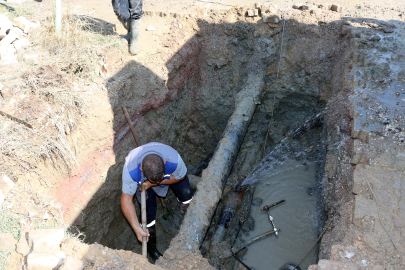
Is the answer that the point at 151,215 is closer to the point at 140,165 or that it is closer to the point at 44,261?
the point at 140,165

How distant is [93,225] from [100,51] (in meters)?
2.31

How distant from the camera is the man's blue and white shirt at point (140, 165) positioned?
3367 millimetres

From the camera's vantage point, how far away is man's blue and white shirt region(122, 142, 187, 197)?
11.0ft

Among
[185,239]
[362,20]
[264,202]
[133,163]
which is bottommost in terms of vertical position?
[264,202]

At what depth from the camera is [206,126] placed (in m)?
5.65

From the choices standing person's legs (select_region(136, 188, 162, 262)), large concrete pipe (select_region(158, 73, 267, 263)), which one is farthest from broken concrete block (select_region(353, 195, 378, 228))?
standing person's legs (select_region(136, 188, 162, 262))

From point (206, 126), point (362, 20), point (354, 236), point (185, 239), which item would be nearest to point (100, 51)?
point (206, 126)

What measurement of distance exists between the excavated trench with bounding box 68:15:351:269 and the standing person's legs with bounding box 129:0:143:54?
25 centimetres

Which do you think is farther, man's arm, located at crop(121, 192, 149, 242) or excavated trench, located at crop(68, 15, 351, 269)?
excavated trench, located at crop(68, 15, 351, 269)

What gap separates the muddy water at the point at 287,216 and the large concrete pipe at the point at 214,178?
32.6 inches

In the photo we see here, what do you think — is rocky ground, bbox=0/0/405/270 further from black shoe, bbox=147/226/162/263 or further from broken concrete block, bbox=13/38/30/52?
black shoe, bbox=147/226/162/263

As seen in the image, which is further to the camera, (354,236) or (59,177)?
(59,177)

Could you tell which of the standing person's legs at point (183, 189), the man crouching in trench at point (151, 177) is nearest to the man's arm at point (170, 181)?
the man crouching in trench at point (151, 177)

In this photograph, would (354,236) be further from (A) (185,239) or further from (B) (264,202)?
(B) (264,202)
